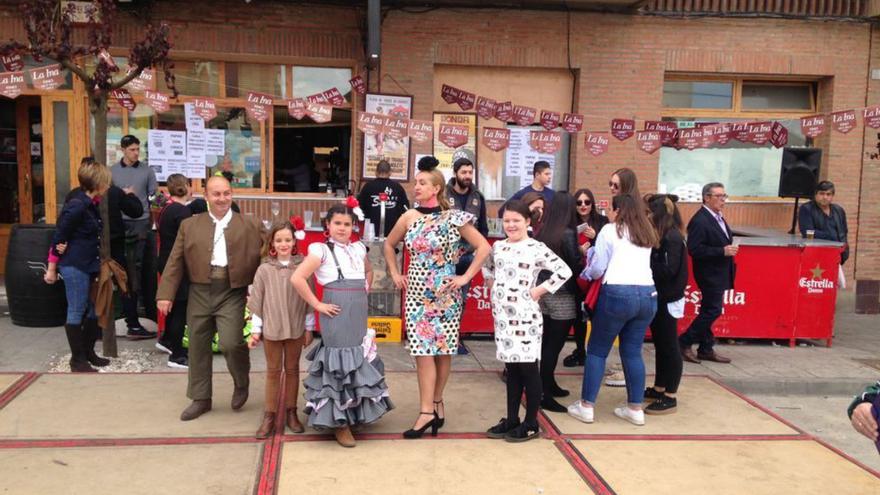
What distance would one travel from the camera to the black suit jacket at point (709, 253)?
679cm

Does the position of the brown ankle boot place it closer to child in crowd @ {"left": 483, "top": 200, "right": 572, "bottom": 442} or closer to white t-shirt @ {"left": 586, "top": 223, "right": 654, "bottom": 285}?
child in crowd @ {"left": 483, "top": 200, "right": 572, "bottom": 442}

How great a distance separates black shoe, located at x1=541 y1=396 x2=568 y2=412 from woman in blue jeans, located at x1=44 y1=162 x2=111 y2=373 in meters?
3.82

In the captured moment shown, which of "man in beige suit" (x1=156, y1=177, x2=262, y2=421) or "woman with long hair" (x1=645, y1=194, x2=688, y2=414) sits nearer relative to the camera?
"man in beige suit" (x1=156, y1=177, x2=262, y2=421)

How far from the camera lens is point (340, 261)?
4.60 meters

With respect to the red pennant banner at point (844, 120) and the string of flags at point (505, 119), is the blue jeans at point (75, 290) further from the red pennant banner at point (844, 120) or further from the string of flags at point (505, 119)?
the red pennant banner at point (844, 120)

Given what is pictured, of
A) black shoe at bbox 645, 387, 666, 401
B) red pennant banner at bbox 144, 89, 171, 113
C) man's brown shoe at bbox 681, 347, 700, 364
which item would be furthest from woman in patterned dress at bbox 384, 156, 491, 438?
red pennant banner at bbox 144, 89, 171, 113

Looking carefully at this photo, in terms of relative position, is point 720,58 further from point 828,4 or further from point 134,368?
point 134,368

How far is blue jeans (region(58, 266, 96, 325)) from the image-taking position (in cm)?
594

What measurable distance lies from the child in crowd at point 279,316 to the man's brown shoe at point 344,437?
36 centimetres

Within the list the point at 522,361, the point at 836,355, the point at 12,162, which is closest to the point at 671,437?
the point at 522,361

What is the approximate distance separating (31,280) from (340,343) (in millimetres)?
4724

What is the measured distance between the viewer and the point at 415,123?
8539mm

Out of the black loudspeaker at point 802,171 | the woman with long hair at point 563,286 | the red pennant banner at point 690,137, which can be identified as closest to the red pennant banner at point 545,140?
the red pennant banner at point 690,137

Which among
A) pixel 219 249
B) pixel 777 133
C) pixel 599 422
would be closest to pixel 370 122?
pixel 219 249
